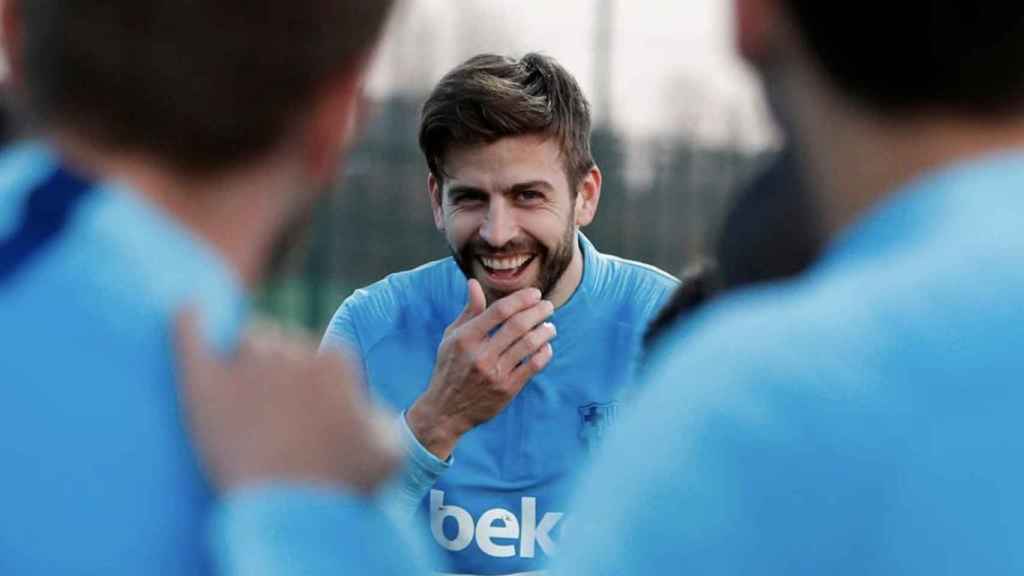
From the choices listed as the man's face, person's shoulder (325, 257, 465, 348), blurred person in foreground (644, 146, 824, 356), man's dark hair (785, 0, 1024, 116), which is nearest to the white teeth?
the man's face

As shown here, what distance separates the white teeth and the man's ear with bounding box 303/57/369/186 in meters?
2.79

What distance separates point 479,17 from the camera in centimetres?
1745

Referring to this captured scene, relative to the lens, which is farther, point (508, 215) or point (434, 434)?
point (508, 215)

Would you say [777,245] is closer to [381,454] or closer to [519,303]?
[381,454]

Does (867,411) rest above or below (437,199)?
above

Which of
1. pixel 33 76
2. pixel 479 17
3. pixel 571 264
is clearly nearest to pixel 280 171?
pixel 33 76

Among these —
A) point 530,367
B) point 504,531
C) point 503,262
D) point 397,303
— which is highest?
point 503,262

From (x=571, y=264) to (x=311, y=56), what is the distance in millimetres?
3005

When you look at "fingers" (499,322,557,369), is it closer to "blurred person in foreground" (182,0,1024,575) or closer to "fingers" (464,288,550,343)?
"fingers" (464,288,550,343)

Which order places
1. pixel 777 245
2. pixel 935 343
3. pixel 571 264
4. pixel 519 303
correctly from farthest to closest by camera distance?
1. pixel 571 264
2. pixel 519 303
3. pixel 777 245
4. pixel 935 343

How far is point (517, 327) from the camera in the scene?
3875 mm

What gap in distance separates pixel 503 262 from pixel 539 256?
9cm

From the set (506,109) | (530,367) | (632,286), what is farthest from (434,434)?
(506,109)

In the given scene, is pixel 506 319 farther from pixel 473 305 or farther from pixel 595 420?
pixel 595 420
